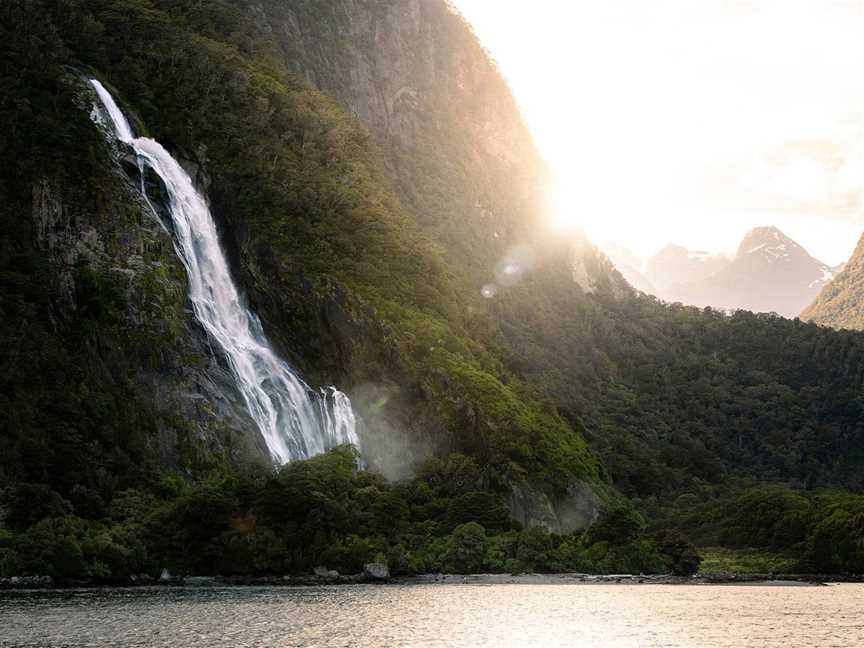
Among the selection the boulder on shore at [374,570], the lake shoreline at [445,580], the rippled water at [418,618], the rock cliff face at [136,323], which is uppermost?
the rock cliff face at [136,323]

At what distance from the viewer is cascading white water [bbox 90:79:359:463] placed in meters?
116

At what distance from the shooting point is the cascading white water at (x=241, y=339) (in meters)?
116

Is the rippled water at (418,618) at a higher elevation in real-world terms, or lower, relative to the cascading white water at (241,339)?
lower

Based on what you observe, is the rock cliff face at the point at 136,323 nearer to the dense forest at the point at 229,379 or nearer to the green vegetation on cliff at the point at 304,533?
the dense forest at the point at 229,379

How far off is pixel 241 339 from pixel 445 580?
37686 mm

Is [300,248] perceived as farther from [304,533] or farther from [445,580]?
[445,580]

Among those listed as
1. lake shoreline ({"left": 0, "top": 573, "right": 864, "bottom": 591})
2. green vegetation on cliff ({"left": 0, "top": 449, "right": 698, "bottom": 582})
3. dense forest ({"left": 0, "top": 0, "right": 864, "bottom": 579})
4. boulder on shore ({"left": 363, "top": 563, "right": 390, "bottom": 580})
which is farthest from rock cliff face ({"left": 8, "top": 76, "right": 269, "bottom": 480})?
lake shoreline ({"left": 0, "top": 573, "right": 864, "bottom": 591})

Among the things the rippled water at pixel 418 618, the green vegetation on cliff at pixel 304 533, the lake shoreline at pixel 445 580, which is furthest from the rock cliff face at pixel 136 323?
the rippled water at pixel 418 618

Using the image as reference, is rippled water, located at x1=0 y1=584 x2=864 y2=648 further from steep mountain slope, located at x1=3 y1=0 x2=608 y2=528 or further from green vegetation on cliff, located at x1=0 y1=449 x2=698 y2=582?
steep mountain slope, located at x1=3 y1=0 x2=608 y2=528

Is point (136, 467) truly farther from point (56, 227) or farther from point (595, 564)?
point (595, 564)

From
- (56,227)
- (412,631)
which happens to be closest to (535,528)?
(412,631)

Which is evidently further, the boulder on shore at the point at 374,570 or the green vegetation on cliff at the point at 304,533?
the boulder on shore at the point at 374,570

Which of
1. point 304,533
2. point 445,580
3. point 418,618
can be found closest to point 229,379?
point 304,533

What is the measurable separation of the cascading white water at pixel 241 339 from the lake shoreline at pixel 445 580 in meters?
19.8
